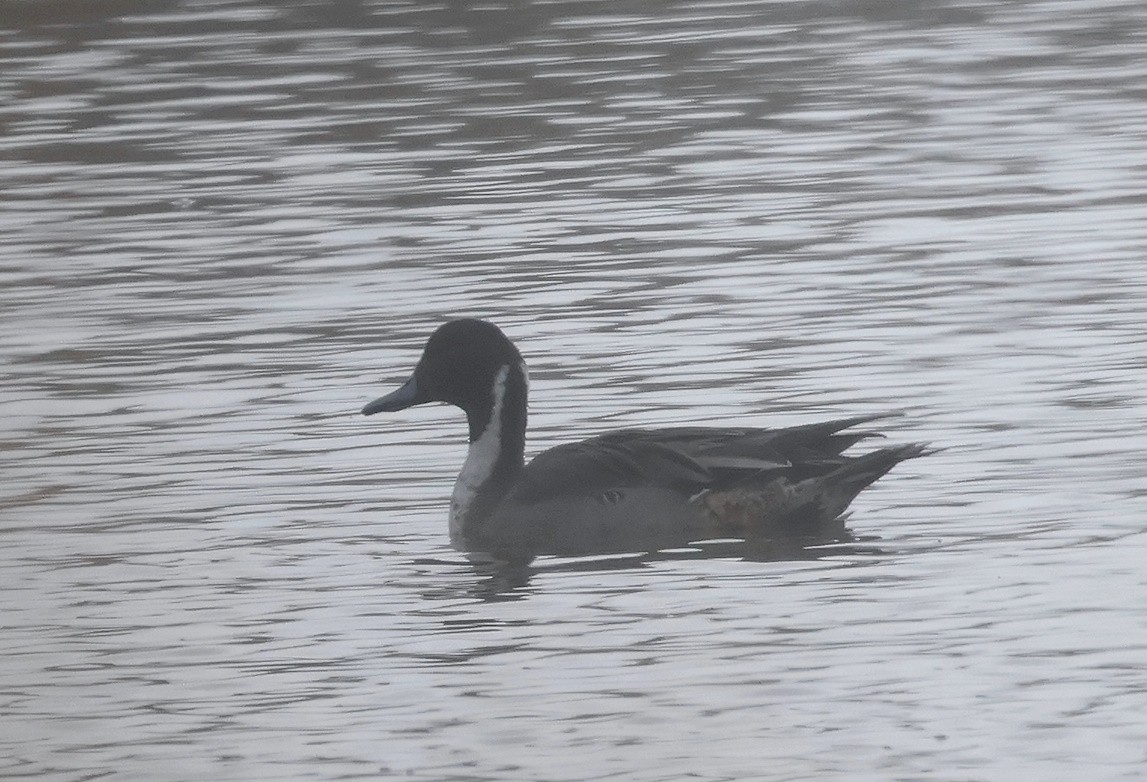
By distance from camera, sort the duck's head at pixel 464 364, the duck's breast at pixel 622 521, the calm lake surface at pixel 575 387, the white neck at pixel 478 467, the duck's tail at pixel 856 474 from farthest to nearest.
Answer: the duck's head at pixel 464 364, the white neck at pixel 478 467, the duck's breast at pixel 622 521, the duck's tail at pixel 856 474, the calm lake surface at pixel 575 387

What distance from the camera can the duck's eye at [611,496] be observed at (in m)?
10.5

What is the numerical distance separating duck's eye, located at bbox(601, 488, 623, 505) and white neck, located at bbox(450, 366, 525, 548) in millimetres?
564

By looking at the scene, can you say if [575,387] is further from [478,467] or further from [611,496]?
[611,496]

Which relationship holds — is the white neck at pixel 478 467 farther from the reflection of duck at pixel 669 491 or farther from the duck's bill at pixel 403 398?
the duck's bill at pixel 403 398

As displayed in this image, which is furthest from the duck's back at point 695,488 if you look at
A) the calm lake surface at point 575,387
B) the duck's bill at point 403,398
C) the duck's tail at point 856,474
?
the duck's bill at point 403,398

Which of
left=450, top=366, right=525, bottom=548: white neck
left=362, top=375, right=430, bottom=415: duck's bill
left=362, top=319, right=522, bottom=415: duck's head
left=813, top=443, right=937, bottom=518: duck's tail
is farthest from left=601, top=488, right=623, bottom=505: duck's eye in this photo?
left=362, top=375, right=430, bottom=415: duck's bill

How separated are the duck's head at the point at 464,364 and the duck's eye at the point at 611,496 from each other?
0.91m

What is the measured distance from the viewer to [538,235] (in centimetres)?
1767

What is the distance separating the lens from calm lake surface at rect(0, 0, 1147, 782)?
8094 millimetres

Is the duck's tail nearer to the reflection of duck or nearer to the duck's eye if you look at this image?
the reflection of duck

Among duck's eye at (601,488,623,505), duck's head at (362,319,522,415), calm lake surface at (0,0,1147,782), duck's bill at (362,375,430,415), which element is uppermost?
duck's head at (362,319,522,415)

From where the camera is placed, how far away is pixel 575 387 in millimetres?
13305

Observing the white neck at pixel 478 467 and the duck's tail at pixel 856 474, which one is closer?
the duck's tail at pixel 856 474

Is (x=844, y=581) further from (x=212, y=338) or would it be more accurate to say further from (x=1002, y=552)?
(x=212, y=338)
